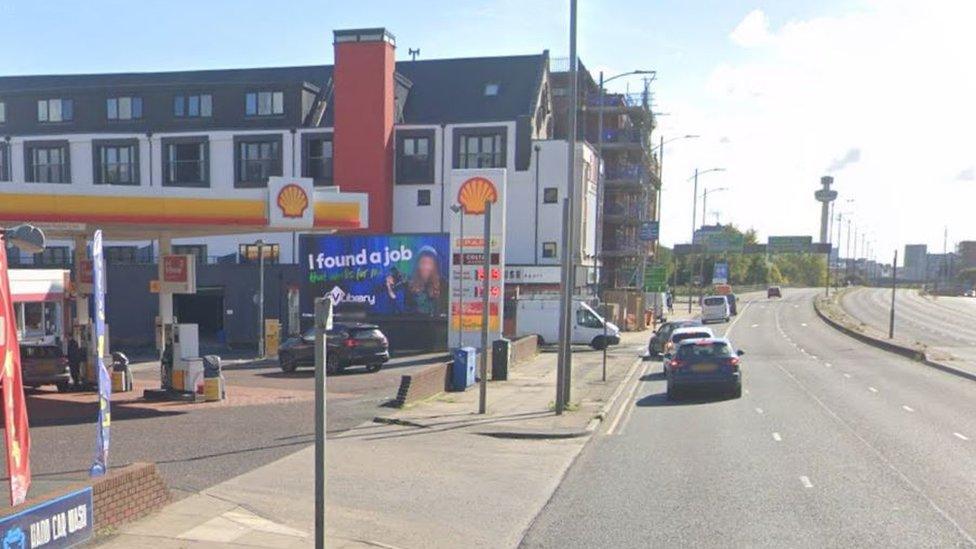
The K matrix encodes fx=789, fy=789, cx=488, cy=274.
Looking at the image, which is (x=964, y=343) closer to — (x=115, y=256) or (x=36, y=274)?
(x=36, y=274)

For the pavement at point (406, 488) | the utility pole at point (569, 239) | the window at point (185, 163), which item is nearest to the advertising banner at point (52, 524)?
the pavement at point (406, 488)

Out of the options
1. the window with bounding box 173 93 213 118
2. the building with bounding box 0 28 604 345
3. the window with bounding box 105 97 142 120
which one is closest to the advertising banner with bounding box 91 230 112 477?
the building with bounding box 0 28 604 345

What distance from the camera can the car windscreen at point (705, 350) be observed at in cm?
1970

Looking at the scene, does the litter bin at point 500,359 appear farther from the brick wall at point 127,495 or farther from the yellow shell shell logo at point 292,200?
the brick wall at point 127,495

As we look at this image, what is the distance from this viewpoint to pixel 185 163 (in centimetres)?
4706

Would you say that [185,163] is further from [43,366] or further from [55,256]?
[43,366]

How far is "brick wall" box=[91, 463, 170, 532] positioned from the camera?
7.55 m

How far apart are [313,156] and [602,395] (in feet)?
100.0

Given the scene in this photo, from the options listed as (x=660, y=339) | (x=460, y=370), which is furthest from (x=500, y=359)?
(x=660, y=339)

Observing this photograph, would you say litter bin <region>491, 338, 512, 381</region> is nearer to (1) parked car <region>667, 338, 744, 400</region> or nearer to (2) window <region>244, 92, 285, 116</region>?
(1) parked car <region>667, 338, 744, 400</region>

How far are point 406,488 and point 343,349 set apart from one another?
48.8 feet

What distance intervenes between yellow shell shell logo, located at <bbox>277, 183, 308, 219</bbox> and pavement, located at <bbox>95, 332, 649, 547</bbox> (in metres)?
5.45

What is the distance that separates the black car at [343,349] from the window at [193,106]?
88.4 ft

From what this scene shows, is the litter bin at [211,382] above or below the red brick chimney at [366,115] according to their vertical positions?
below
